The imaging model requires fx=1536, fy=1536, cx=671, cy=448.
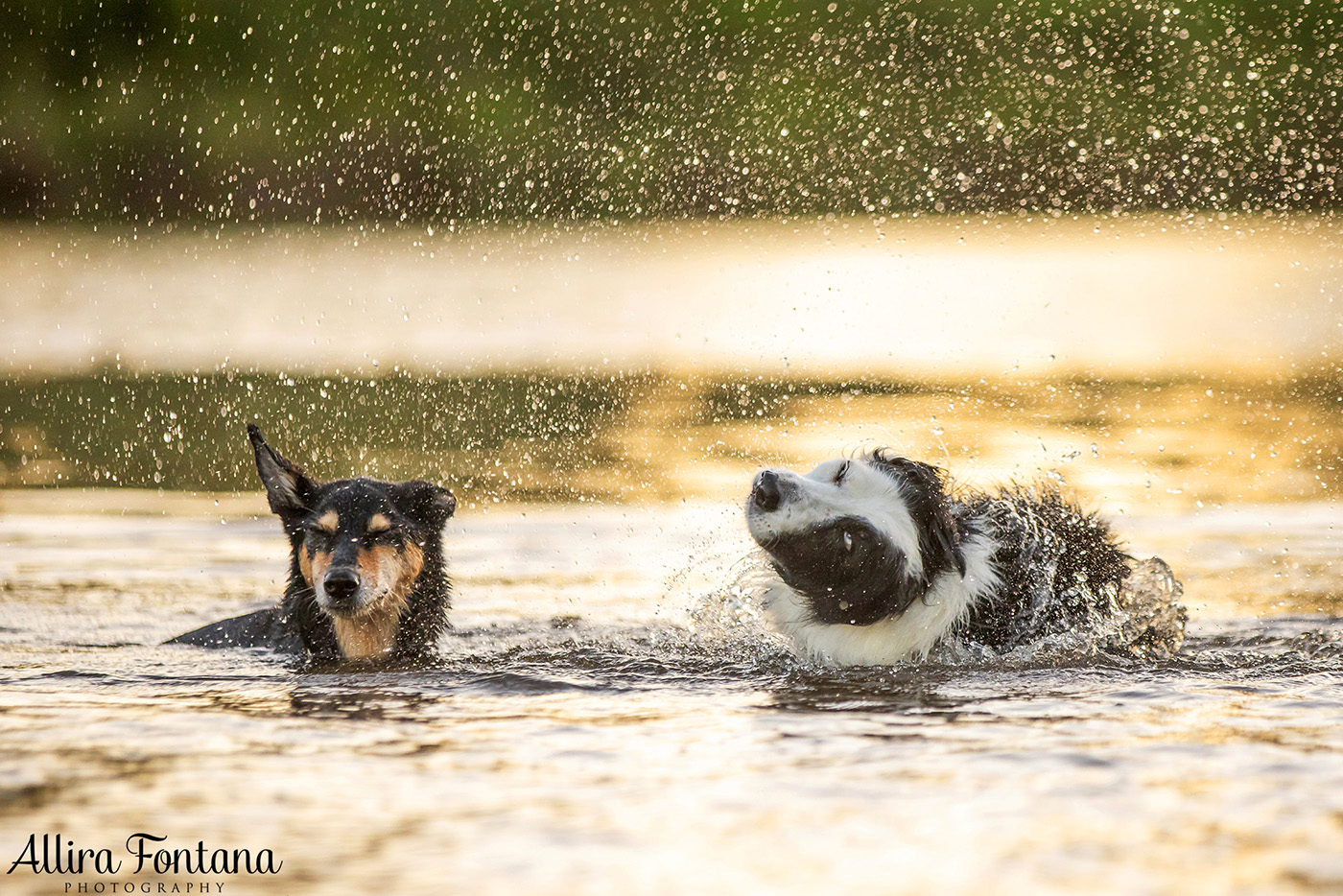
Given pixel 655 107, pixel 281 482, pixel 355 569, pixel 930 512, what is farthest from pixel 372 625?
pixel 655 107

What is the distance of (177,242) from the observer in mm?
20500

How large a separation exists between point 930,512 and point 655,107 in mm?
15562

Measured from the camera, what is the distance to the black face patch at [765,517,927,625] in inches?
219

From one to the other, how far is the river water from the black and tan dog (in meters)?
0.20

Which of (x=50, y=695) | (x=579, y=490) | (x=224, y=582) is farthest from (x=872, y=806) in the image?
(x=579, y=490)

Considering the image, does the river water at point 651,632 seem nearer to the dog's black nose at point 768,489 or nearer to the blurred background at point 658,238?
the blurred background at point 658,238

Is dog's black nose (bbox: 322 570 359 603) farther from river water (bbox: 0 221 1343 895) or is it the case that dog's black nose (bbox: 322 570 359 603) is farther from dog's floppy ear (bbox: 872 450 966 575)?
dog's floppy ear (bbox: 872 450 966 575)

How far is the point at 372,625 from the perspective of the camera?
6426mm

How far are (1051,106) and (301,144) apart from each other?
1103 centimetres

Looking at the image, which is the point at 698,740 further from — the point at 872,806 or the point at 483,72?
the point at 483,72

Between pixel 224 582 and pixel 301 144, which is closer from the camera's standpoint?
pixel 224 582

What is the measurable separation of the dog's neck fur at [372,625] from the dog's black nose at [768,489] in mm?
1753

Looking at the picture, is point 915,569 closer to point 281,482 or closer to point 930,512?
point 930,512

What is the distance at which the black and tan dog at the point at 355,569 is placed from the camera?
6.16 meters
